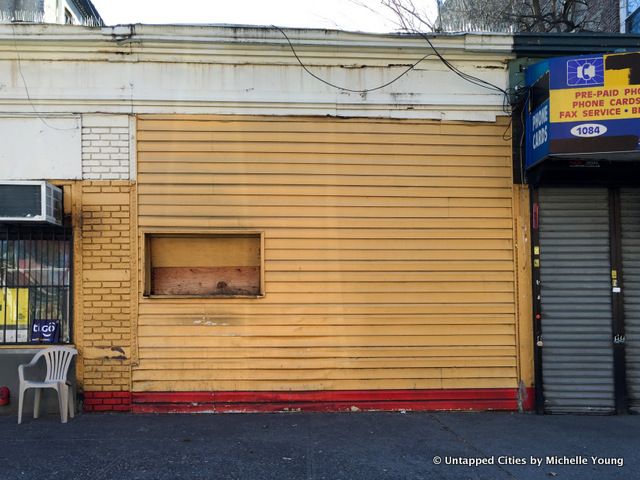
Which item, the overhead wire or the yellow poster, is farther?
the overhead wire

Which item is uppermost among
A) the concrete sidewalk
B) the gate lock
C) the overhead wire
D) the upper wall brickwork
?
the overhead wire

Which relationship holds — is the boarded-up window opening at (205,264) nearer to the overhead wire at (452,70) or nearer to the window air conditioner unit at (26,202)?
the window air conditioner unit at (26,202)

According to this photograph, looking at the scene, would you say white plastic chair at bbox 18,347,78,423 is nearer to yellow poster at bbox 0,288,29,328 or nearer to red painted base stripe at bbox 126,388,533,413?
yellow poster at bbox 0,288,29,328

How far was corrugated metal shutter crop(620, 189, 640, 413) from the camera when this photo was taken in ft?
20.6

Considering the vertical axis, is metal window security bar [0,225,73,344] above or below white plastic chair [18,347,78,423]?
above

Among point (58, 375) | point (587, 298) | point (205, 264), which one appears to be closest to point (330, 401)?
point (205, 264)

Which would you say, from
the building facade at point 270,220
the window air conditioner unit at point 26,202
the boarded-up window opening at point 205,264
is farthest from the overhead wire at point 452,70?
the window air conditioner unit at point 26,202

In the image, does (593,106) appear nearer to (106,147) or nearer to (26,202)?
(106,147)

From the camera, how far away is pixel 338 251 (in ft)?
20.5

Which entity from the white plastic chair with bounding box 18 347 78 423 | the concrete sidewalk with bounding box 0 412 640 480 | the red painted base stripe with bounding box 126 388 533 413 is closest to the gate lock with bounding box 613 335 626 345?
the concrete sidewalk with bounding box 0 412 640 480

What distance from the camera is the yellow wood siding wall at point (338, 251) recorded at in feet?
20.2

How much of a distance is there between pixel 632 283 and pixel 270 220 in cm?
434

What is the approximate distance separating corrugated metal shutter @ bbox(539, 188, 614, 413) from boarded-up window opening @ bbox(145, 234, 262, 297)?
347 centimetres

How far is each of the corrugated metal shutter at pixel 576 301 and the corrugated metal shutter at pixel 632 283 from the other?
0.69 feet
